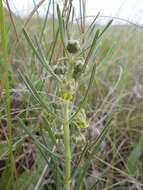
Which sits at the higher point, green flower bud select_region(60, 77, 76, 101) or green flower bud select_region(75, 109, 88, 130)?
green flower bud select_region(60, 77, 76, 101)

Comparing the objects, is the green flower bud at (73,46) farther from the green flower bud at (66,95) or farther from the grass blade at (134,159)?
the grass blade at (134,159)

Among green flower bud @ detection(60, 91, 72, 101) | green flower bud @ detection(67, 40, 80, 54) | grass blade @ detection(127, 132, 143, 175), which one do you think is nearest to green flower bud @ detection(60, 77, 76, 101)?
green flower bud @ detection(60, 91, 72, 101)

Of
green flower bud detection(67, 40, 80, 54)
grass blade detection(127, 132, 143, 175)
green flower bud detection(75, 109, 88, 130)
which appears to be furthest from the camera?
grass blade detection(127, 132, 143, 175)

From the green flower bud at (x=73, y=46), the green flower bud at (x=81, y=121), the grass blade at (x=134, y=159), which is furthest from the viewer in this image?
the grass blade at (x=134, y=159)

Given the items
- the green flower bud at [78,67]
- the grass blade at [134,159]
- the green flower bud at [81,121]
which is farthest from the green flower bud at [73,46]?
the grass blade at [134,159]

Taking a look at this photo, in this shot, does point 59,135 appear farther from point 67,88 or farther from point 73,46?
point 73,46

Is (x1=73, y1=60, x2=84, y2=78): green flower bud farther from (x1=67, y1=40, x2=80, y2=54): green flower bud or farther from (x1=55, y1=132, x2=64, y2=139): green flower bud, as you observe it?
(x1=55, y1=132, x2=64, y2=139): green flower bud

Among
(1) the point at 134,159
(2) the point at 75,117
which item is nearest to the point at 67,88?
(2) the point at 75,117

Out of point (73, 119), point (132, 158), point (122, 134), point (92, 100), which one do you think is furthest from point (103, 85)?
point (73, 119)

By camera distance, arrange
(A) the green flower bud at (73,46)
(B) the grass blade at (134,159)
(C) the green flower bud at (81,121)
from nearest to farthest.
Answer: (A) the green flower bud at (73,46)
(C) the green flower bud at (81,121)
(B) the grass blade at (134,159)
